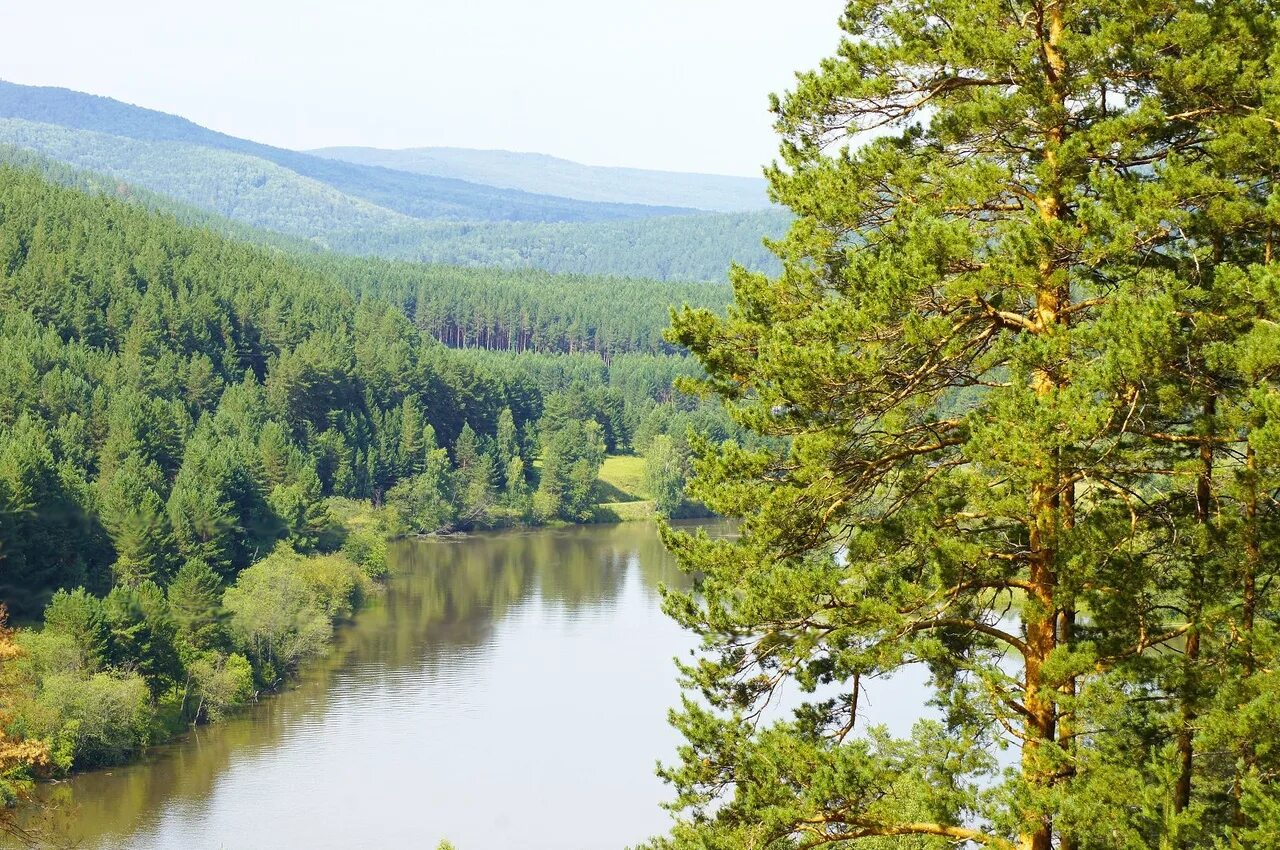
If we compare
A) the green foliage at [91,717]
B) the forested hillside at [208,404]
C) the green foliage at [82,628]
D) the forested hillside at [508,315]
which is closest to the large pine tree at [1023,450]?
the green foliage at [91,717]

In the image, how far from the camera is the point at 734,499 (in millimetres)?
11664

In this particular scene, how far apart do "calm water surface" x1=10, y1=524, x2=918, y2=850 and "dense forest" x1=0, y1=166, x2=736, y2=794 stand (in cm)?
196

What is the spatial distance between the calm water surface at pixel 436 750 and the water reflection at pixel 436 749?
2.7 inches

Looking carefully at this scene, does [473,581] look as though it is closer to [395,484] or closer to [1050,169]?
[395,484]

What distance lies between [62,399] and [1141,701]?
6390cm

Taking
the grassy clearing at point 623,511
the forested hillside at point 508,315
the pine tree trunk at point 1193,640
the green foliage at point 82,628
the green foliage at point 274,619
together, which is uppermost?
the pine tree trunk at point 1193,640

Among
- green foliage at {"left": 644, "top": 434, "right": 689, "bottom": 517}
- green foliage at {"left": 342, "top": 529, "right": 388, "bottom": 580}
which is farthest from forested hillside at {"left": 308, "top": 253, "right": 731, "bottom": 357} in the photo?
green foliage at {"left": 342, "top": 529, "right": 388, "bottom": 580}

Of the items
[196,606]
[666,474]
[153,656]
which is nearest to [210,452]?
[196,606]

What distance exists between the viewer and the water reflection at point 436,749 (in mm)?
33688

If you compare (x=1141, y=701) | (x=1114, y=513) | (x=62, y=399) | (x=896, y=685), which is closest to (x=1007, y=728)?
(x=1141, y=701)

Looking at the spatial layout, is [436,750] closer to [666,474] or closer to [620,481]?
[666,474]

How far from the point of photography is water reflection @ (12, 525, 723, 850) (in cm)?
3369

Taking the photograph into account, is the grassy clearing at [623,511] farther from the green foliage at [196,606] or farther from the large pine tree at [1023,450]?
the large pine tree at [1023,450]

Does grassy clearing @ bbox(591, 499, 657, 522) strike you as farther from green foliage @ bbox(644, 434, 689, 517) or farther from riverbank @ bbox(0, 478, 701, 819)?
riverbank @ bbox(0, 478, 701, 819)
